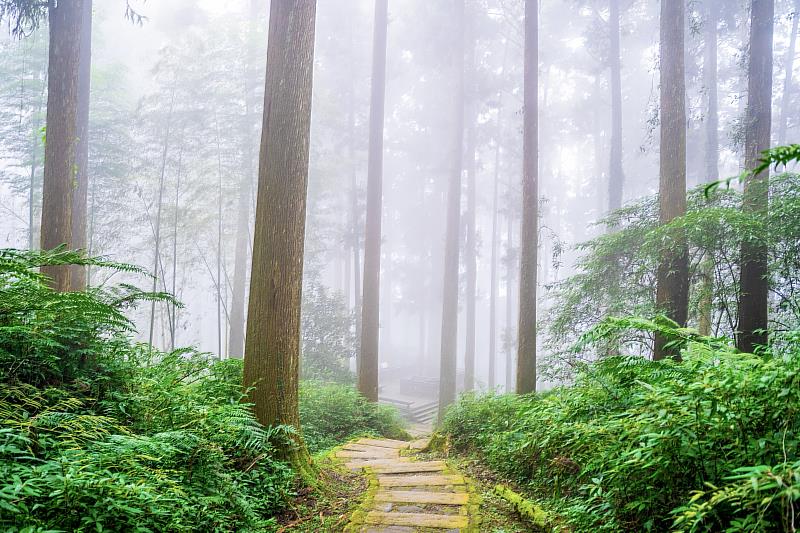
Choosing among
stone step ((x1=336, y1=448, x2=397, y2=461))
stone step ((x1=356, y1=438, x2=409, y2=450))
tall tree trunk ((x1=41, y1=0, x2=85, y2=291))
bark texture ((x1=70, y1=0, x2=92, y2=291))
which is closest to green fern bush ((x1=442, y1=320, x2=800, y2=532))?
stone step ((x1=336, y1=448, x2=397, y2=461))

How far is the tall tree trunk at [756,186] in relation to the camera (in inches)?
238

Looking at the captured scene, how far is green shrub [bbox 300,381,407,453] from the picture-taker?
8.04m

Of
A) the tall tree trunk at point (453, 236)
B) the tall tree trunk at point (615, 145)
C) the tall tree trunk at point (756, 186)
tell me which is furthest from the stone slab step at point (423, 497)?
the tall tree trunk at point (615, 145)

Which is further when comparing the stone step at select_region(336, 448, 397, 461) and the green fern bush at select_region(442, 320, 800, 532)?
the stone step at select_region(336, 448, 397, 461)

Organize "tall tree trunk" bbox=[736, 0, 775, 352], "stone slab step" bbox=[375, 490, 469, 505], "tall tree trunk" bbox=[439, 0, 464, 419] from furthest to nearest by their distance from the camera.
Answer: "tall tree trunk" bbox=[439, 0, 464, 419], "tall tree trunk" bbox=[736, 0, 775, 352], "stone slab step" bbox=[375, 490, 469, 505]

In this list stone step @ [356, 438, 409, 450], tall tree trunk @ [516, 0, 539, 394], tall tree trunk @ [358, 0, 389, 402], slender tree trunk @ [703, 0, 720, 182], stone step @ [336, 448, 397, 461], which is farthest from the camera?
slender tree trunk @ [703, 0, 720, 182]

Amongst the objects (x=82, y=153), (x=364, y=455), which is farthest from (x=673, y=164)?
(x=82, y=153)

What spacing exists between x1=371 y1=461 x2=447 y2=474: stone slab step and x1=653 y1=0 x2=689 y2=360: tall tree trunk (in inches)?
144

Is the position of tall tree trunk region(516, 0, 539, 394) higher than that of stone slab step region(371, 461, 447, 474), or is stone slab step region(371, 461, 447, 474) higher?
tall tree trunk region(516, 0, 539, 394)

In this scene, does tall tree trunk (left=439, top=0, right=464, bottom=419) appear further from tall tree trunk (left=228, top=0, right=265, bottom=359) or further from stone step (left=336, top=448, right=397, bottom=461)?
stone step (left=336, top=448, right=397, bottom=461)

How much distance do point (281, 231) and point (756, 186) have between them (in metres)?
6.84

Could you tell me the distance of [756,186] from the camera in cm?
669

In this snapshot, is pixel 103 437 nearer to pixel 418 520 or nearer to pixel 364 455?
pixel 418 520

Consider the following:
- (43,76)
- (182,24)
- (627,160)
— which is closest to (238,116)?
(182,24)
